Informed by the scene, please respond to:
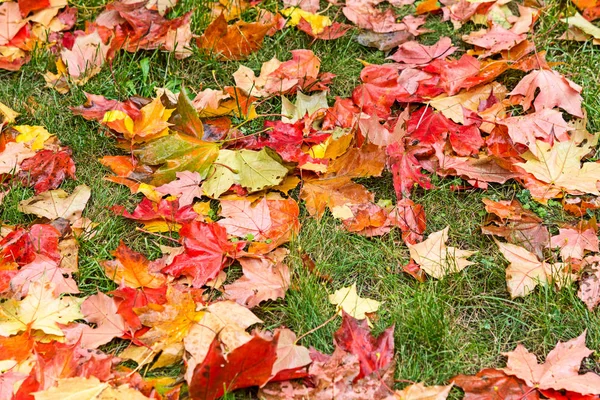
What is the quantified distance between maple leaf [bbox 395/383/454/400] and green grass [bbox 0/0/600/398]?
0.07 meters

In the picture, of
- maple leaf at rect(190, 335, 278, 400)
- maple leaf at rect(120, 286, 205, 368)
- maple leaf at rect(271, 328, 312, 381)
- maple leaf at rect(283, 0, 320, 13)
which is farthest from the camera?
maple leaf at rect(283, 0, 320, 13)

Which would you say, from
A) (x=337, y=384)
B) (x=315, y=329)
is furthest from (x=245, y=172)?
→ (x=337, y=384)

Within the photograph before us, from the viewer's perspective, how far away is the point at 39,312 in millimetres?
2117

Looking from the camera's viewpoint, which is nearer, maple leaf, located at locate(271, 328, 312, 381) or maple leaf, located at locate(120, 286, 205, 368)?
maple leaf, located at locate(271, 328, 312, 381)

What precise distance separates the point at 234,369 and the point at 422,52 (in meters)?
1.65

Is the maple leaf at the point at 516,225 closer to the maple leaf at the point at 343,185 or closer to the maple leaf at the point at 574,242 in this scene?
the maple leaf at the point at 574,242

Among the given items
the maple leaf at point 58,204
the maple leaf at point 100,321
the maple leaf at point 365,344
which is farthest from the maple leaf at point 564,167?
the maple leaf at point 58,204

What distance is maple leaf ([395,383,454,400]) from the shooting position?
1876 mm

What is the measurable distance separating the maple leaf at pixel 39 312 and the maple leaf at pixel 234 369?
20.4 inches

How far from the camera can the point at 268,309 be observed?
7.07 ft

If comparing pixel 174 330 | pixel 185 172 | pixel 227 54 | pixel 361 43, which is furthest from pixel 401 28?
pixel 174 330

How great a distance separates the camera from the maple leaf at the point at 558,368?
188cm

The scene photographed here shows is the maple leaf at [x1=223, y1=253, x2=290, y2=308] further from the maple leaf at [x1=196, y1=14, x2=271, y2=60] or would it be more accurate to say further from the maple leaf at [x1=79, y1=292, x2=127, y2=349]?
the maple leaf at [x1=196, y1=14, x2=271, y2=60]

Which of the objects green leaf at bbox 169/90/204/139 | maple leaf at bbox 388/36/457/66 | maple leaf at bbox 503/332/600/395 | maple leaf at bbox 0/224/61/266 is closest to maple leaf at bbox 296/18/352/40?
maple leaf at bbox 388/36/457/66
